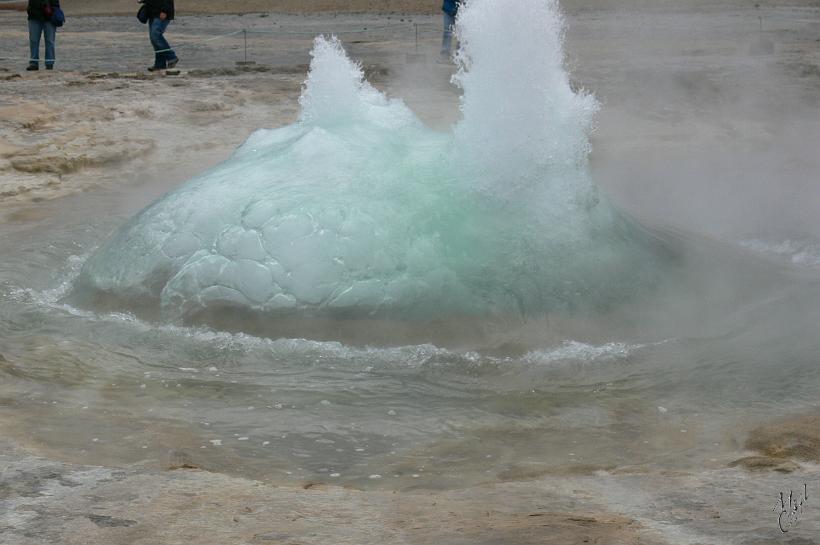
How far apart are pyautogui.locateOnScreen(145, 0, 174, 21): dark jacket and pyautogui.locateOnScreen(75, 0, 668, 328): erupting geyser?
637 cm

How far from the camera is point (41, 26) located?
10.5 meters

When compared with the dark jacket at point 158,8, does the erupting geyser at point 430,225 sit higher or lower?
lower

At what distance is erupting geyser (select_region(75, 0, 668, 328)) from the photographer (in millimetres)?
4117

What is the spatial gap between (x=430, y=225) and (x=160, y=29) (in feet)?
22.6

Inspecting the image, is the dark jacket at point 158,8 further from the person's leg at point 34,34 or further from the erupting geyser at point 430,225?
the erupting geyser at point 430,225

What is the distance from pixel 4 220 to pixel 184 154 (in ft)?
5.32

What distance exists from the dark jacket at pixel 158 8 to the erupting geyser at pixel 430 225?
251 inches

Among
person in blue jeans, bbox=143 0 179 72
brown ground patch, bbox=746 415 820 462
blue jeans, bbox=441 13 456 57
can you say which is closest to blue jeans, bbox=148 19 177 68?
person in blue jeans, bbox=143 0 179 72

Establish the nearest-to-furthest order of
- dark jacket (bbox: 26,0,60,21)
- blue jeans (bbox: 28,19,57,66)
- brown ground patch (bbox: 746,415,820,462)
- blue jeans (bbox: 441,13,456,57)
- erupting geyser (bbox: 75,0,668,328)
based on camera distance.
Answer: brown ground patch (bbox: 746,415,820,462) < erupting geyser (bbox: 75,0,668,328) < dark jacket (bbox: 26,0,60,21) < blue jeans (bbox: 28,19,57,66) < blue jeans (bbox: 441,13,456,57)

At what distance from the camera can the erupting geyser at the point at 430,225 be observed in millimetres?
4117

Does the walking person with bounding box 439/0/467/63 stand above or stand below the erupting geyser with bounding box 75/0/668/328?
above

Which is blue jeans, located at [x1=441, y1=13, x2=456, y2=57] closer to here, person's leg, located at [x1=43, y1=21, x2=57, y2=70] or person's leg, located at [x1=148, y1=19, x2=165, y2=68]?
person's leg, located at [x1=148, y1=19, x2=165, y2=68]

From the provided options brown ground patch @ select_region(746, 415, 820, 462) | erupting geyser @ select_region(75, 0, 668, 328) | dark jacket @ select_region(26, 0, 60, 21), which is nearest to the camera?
brown ground patch @ select_region(746, 415, 820, 462)

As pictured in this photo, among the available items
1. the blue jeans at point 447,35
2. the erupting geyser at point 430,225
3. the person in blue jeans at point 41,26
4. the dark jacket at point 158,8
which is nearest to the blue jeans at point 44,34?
the person in blue jeans at point 41,26
